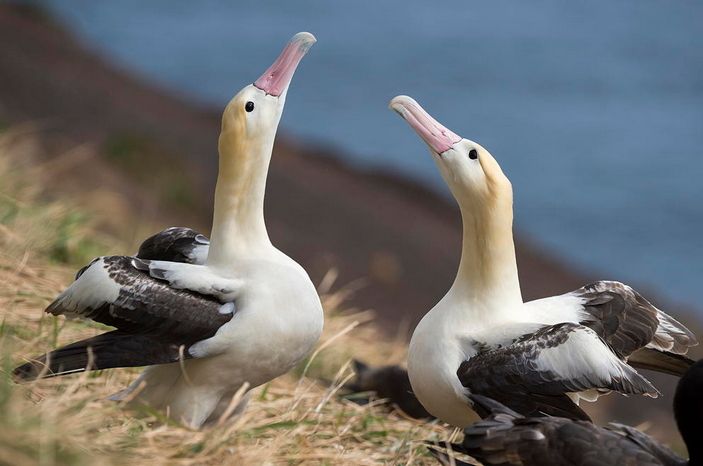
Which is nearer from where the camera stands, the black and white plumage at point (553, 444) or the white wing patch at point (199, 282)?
the black and white plumage at point (553, 444)

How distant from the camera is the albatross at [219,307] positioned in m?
4.93

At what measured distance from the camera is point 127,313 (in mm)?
5012

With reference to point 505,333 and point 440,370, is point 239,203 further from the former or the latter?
point 505,333

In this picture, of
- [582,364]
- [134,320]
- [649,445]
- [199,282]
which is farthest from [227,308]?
[649,445]

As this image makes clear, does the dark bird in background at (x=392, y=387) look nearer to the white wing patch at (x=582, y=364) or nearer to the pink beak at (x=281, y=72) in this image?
the white wing patch at (x=582, y=364)

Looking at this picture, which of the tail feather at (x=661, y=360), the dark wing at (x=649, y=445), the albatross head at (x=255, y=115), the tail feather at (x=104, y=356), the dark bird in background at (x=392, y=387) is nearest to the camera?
the dark wing at (x=649, y=445)

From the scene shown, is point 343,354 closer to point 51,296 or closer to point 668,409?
point 51,296

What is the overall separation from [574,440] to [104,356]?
174cm

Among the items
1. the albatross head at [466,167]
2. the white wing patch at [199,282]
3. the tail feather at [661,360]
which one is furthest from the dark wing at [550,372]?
the white wing patch at [199,282]

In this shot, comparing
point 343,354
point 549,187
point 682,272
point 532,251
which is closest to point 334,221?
point 532,251

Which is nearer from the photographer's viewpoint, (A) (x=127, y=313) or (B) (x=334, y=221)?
(A) (x=127, y=313)

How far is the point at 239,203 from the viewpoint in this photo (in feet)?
17.5

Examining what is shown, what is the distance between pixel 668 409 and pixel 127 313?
667cm

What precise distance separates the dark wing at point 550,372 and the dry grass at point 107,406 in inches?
22.5
